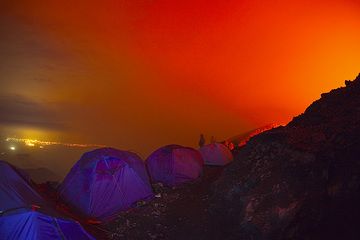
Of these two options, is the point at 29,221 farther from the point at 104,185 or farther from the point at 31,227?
the point at 104,185

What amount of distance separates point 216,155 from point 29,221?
15868 millimetres

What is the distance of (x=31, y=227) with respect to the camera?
41.9ft

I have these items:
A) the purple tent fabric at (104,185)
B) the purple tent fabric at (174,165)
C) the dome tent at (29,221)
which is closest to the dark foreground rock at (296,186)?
the purple tent fabric at (104,185)

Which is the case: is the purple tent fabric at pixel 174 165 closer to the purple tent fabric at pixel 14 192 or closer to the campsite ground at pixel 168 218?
the campsite ground at pixel 168 218

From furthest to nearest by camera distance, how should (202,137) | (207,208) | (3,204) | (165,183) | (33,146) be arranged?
(33,146), (202,137), (165,183), (207,208), (3,204)

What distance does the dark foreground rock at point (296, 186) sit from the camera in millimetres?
11977

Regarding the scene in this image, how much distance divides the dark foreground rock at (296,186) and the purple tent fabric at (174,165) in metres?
5.76

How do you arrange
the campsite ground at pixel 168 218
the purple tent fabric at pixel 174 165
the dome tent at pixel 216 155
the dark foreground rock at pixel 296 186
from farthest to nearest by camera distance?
the dome tent at pixel 216 155 → the purple tent fabric at pixel 174 165 → the campsite ground at pixel 168 218 → the dark foreground rock at pixel 296 186

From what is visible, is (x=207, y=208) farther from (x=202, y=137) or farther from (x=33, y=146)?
(x=33, y=146)

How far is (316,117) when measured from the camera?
1694cm

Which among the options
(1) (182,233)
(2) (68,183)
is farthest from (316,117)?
(2) (68,183)

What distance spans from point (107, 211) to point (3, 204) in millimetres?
5518

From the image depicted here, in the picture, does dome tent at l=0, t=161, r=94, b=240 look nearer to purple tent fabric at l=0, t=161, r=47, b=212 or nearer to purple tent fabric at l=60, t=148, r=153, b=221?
purple tent fabric at l=0, t=161, r=47, b=212

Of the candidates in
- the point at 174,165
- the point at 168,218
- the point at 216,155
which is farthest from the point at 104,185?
the point at 216,155
